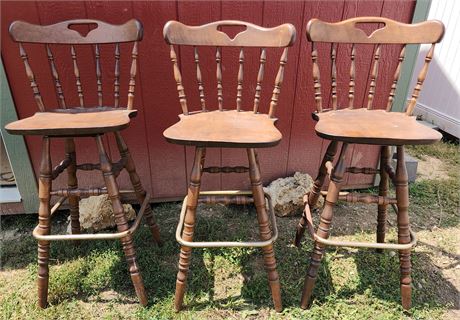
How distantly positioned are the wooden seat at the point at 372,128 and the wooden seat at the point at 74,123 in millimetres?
923

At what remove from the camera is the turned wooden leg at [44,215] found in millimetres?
1532

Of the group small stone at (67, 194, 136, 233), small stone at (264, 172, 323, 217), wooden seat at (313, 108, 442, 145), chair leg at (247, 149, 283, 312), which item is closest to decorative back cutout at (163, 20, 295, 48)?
wooden seat at (313, 108, 442, 145)

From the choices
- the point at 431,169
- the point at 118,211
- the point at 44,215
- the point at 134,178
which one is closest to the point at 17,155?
the point at 44,215

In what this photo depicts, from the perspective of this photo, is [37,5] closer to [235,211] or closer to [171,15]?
[171,15]

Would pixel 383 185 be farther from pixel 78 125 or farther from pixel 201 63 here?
pixel 78 125

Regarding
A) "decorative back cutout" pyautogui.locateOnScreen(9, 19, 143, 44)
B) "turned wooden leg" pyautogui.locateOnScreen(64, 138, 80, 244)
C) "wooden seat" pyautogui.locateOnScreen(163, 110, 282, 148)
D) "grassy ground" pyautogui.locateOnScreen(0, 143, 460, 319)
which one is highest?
"decorative back cutout" pyautogui.locateOnScreen(9, 19, 143, 44)

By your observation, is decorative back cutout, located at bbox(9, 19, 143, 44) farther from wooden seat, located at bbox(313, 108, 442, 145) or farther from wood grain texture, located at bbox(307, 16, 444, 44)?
wooden seat, located at bbox(313, 108, 442, 145)

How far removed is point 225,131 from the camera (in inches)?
56.0

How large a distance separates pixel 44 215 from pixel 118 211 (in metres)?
0.38

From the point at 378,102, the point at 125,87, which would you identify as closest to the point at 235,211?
the point at 125,87

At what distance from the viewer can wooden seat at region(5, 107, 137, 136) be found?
1366mm

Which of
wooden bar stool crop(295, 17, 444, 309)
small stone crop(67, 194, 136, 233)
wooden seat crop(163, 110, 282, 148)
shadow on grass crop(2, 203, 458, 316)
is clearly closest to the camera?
wooden seat crop(163, 110, 282, 148)

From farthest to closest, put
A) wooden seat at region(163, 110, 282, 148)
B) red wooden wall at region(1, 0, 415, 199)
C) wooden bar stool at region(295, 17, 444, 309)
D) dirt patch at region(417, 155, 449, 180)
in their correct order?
dirt patch at region(417, 155, 449, 180) < red wooden wall at region(1, 0, 415, 199) < wooden bar stool at region(295, 17, 444, 309) < wooden seat at region(163, 110, 282, 148)

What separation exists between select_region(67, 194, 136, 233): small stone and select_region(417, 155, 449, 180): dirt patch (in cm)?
259
